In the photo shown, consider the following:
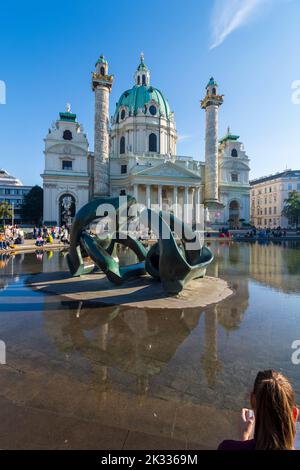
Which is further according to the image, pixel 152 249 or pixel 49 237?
pixel 49 237

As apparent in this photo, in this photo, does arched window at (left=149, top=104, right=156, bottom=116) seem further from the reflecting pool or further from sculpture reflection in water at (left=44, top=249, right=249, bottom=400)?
the reflecting pool

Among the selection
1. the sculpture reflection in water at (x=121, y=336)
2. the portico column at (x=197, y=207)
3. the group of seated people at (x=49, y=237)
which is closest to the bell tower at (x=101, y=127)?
the group of seated people at (x=49, y=237)

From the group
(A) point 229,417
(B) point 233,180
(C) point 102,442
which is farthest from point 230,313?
(B) point 233,180

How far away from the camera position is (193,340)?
198 inches

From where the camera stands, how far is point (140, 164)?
2135 inches

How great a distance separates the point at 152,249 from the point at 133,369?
559 centimetres

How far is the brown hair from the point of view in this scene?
1210 mm

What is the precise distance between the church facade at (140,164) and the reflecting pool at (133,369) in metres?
42.5

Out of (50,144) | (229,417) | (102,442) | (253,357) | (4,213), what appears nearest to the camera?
(102,442)

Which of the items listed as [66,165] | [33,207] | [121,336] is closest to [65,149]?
[66,165]

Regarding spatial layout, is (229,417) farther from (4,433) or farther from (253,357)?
(4,433)

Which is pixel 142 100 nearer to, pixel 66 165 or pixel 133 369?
pixel 66 165
